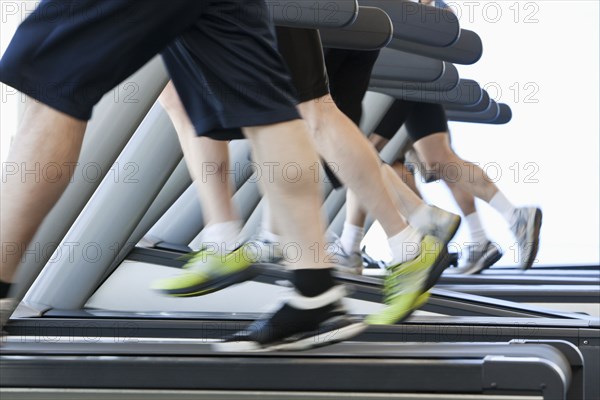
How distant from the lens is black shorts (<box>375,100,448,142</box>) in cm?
393

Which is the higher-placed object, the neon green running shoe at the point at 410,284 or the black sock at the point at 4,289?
the black sock at the point at 4,289

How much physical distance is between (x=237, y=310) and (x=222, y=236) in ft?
3.68

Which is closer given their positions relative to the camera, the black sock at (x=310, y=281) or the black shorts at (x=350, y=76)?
the black sock at (x=310, y=281)

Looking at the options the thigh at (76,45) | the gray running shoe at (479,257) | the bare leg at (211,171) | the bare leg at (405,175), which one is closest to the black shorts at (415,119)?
the gray running shoe at (479,257)

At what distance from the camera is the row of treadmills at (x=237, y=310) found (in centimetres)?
136

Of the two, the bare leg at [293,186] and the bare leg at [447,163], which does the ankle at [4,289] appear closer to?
the bare leg at [293,186]

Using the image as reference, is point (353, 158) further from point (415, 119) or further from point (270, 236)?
point (415, 119)

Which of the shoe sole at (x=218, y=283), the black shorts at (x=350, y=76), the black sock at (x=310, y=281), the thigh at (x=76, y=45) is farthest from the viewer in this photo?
the black shorts at (x=350, y=76)

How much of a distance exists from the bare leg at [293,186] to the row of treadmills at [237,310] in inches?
7.2

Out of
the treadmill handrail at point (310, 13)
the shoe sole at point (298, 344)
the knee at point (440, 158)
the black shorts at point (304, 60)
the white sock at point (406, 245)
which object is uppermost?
the treadmill handrail at point (310, 13)

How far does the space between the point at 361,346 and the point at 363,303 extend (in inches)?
52.3

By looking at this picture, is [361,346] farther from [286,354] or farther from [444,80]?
[444,80]

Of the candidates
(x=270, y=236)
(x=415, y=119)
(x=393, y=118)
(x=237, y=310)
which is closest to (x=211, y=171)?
(x=270, y=236)

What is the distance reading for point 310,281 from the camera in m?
1.44
